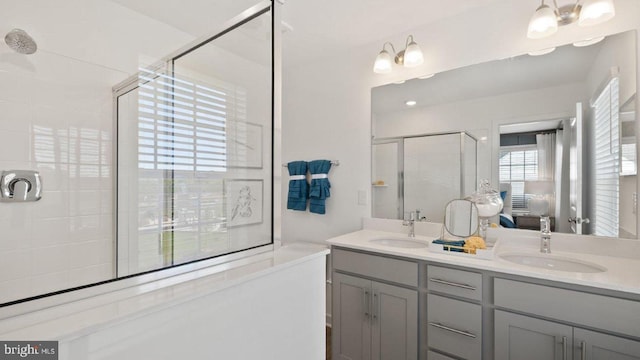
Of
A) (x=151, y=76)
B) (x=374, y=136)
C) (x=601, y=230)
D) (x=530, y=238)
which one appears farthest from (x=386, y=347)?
(x=151, y=76)

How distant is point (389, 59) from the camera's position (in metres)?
2.22

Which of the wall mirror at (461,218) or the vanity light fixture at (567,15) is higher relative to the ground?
the vanity light fixture at (567,15)

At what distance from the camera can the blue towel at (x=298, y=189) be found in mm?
2723

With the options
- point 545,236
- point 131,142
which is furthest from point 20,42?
point 545,236

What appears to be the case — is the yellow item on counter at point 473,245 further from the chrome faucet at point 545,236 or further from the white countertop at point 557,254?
the chrome faucet at point 545,236

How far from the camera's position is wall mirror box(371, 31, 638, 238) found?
1.54 m

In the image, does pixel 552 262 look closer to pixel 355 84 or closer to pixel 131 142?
pixel 355 84

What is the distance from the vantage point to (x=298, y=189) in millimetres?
2740

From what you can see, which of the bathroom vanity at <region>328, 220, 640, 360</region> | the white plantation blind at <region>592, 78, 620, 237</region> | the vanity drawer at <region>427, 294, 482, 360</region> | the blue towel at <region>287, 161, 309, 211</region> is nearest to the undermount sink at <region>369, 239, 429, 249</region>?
the bathroom vanity at <region>328, 220, 640, 360</region>

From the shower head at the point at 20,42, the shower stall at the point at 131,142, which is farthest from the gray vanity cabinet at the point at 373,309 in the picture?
the shower head at the point at 20,42

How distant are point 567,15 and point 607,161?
0.84 metres

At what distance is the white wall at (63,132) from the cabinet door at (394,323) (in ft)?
4.98

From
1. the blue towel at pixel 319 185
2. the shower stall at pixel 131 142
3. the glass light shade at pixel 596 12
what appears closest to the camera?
the shower stall at pixel 131 142

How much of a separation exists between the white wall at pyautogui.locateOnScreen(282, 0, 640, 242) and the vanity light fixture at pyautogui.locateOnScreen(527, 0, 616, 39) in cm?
8
